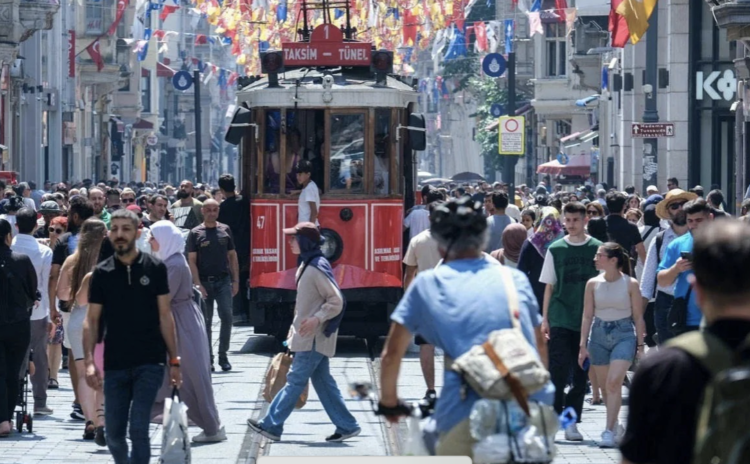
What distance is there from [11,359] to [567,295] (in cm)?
396

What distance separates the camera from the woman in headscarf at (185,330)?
10.9m

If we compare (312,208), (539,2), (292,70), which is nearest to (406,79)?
(292,70)

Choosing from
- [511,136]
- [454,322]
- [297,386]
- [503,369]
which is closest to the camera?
[503,369]

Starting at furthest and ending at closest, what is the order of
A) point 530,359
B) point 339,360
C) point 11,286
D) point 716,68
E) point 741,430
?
point 716,68 → point 339,360 → point 11,286 → point 530,359 → point 741,430

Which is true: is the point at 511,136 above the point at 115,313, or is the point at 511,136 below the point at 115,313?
above

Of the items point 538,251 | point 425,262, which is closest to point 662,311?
point 538,251

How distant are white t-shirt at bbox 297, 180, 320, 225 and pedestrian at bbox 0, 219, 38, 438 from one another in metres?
5.83

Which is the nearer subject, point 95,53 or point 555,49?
point 95,53

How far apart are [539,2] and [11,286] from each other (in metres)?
32.5

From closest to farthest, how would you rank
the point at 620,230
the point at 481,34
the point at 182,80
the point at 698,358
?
the point at 698,358 < the point at 620,230 < the point at 182,80 < the point at 481,34

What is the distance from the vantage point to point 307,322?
1132 cm

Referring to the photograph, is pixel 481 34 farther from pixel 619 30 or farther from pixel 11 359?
pixel 11 359

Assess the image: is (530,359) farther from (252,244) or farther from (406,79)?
(406,79)

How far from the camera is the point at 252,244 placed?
1822cm
